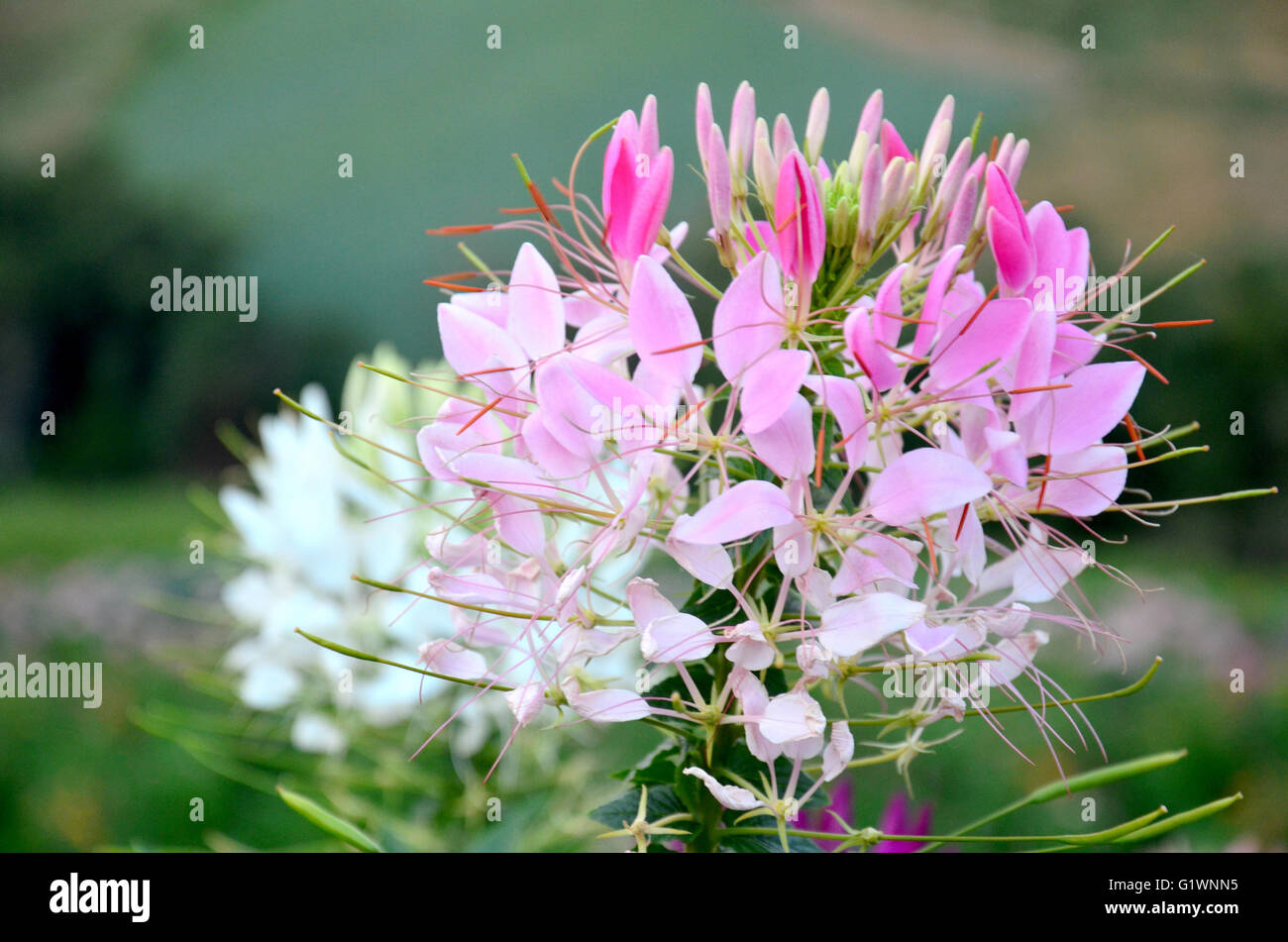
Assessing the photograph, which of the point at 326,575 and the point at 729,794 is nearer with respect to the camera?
the point at 729,794

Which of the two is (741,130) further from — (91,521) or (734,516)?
(91,521)

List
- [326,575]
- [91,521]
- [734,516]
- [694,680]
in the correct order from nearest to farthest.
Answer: [734,516] → [694,680] → [326,575] → [91,521]

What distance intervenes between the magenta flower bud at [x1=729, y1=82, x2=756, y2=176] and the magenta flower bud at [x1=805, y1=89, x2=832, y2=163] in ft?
0.21

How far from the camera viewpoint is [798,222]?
0.58 meters

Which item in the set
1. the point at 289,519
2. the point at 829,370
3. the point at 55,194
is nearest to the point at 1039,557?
the point at 829,370

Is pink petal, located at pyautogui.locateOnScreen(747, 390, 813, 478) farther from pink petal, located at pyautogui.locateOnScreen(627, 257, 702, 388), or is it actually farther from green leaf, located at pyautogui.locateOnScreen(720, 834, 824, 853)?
green leaf, located at pyautogui.locateOnScreen(720, 834, 824, 853)

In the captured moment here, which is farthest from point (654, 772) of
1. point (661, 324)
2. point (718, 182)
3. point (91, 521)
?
point (91, 521)

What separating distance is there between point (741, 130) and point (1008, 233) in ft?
0.66

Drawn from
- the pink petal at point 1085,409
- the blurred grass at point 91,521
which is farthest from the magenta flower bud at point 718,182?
the blurred grass at point 91,521

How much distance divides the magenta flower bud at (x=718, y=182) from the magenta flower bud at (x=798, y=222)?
2.0 inches

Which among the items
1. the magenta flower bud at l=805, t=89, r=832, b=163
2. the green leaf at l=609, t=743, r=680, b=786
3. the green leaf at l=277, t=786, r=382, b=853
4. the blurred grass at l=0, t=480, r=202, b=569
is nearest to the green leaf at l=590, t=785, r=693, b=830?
the green leaf at l=609, t=743, r=680, b=786

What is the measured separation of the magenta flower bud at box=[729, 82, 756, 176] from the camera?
0.66 meters

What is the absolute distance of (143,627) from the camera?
319 cm

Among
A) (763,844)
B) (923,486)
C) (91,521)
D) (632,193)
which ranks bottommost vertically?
(763,844)
